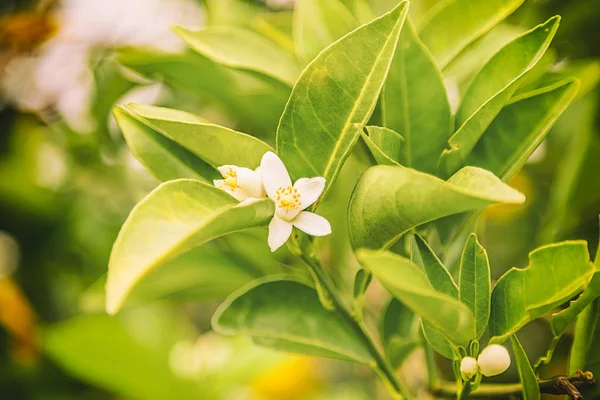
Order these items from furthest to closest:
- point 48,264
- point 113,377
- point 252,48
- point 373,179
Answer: point 48,264, point 113,377, point 252,48, point 373,179

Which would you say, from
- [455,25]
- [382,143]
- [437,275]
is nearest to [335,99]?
[382,143]

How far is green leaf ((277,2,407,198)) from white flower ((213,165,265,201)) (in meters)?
0.04

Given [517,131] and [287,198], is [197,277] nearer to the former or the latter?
[287,198]

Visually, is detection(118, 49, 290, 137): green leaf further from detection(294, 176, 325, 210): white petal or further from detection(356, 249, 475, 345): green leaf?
detection(356, 249, 475, 345): green leaf

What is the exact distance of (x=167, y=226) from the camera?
38cm

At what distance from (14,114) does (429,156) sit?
1429mm

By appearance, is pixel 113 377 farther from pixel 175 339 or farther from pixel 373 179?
pixel 373 179

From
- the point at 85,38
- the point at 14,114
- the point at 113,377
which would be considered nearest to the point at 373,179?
the point at 113,377

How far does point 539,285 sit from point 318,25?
1.36 ft

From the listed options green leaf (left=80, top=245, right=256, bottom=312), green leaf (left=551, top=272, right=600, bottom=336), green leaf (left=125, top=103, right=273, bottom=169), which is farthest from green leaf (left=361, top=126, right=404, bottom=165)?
green leaf (left=80, top=245, right=256, bottom=312)

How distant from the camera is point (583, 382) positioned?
50cm

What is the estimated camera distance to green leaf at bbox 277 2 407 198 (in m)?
0.44

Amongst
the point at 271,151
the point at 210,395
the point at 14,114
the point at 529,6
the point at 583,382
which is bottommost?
the point at 210,395

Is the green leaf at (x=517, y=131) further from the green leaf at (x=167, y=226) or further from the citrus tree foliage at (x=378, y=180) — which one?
the green leaf at (x=167, y=226)
